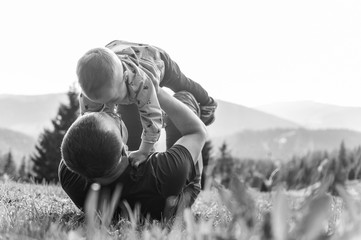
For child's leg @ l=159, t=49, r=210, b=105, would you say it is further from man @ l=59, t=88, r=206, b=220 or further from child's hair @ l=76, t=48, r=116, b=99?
child's hair @ l=76, t=48, r=116, b=99

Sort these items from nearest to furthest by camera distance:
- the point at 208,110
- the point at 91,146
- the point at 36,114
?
the point at 91,146 → the point at 208,110 → the point at 36,114

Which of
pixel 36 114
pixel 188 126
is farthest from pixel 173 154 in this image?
pixel 36 114

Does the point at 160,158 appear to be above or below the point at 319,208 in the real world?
below

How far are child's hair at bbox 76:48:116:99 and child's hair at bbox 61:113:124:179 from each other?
24.4 inches

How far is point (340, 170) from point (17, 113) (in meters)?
173

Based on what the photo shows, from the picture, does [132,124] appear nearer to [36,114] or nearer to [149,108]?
[149,108]

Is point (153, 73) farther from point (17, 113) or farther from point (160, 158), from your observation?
point (17, 113)

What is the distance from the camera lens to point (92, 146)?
2.24 metres

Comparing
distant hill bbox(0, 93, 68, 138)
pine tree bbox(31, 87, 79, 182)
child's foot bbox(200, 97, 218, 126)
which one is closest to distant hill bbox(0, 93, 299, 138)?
distant hill bbox(0, 93, 68, 138)

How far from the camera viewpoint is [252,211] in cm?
100

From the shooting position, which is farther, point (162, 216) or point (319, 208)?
point (162, 216)

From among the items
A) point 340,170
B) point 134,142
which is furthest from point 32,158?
point 340,170

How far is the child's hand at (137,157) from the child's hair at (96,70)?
0.50 meters

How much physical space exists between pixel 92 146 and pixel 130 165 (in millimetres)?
551
